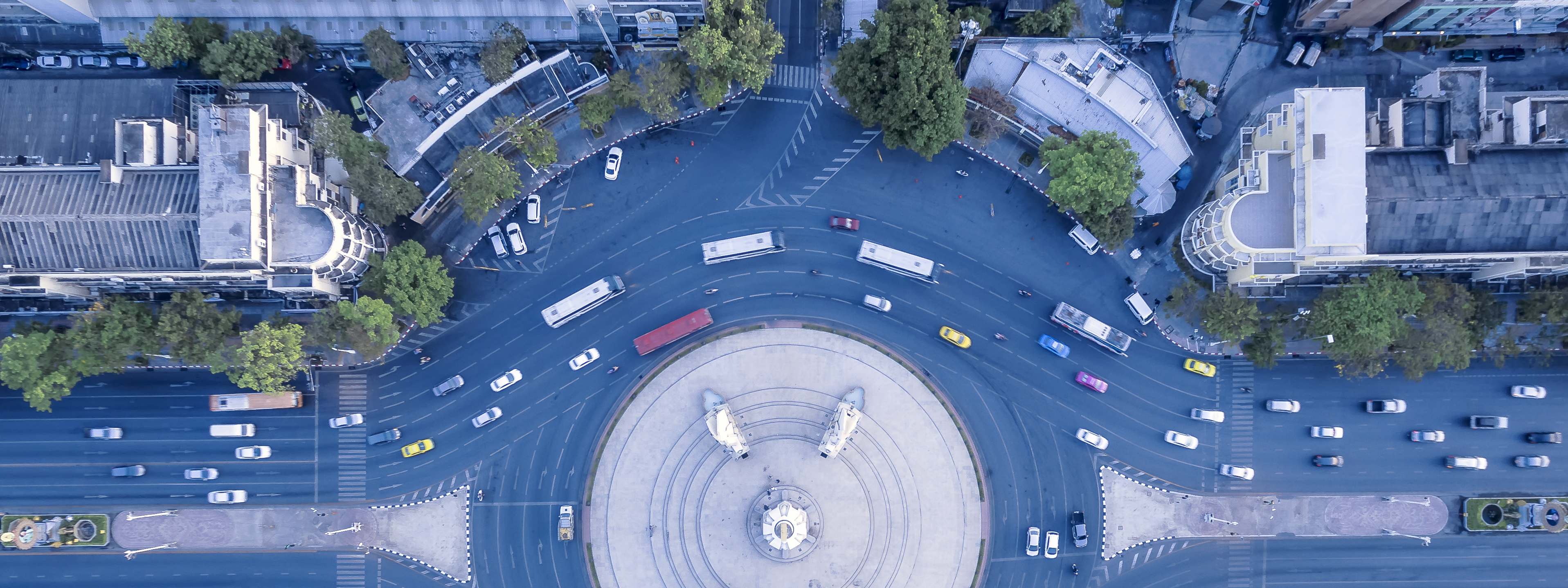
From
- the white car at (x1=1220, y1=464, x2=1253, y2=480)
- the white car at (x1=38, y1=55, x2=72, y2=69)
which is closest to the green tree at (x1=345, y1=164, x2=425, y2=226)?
the white car at (x1=38, y1=55, x2=72, y2=69)

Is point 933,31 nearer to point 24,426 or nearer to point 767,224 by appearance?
point 767,224

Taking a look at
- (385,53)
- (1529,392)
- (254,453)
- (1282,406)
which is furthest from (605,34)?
(1529,392)

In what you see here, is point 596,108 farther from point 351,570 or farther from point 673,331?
point 351,570

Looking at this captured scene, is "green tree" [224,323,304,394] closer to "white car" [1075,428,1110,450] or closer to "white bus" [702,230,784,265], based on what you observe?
"white bus" [702,230,784,265]

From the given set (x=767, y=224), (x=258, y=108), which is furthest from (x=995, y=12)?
(x=258, y=108)

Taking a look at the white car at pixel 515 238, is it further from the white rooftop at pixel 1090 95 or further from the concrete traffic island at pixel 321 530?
the white rooftop at pixel 1090 95
